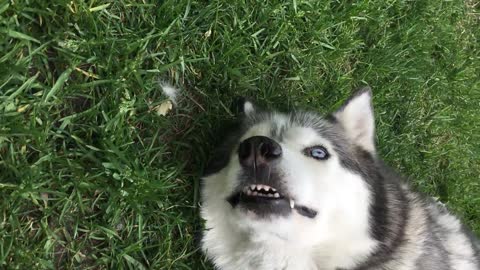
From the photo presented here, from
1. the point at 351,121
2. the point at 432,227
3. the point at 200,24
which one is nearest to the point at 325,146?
the point at 351,121

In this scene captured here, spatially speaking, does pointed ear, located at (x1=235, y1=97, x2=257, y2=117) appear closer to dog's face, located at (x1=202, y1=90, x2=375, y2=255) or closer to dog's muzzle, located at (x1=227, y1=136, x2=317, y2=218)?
dog's face, located at (x1=202, y1=90, x2=375, y2=255)

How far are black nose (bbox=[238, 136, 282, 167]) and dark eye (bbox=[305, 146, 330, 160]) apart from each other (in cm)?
30

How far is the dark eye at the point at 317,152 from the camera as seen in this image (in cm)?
359

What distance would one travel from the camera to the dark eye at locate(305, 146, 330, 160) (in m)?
3.59

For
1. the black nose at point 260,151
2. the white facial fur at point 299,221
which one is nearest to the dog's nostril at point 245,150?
the black nose at point 260,151

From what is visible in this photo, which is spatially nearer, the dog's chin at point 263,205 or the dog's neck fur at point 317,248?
the dog's chin at point 263,205

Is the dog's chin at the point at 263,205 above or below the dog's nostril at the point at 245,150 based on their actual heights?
below

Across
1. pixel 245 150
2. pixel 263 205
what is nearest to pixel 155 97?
pixel 245 150

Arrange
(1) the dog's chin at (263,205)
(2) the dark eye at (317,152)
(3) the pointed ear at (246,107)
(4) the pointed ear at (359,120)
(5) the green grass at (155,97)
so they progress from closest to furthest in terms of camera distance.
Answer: (1) the dog's chin at (263,205), (5) the green grass at (155,97), (2) the dark eye at (317,152), (4) the pointed ear at (359,120), (3) the pointed ear at (246,107)

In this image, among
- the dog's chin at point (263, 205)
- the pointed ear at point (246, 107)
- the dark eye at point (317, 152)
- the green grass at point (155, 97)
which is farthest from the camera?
the pointed ear at point (246, 107)

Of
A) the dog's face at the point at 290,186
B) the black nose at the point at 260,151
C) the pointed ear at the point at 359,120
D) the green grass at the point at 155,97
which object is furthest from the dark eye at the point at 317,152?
the green grass at the point at 155,97

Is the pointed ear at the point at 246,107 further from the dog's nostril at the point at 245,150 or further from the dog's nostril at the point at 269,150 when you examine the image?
the dog's nostril at the point at 269,150

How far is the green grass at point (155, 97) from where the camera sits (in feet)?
11.2

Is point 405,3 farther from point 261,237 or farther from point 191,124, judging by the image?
point 261,237
